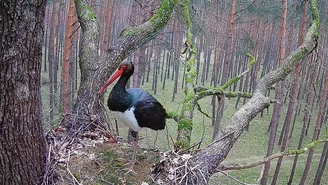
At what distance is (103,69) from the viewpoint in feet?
12.3

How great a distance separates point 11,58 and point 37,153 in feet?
2.47

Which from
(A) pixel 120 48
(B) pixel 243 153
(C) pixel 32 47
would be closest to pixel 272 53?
(B) pixel 243 153

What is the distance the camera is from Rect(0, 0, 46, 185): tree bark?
1.84m

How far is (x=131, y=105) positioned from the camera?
3502 millimetres

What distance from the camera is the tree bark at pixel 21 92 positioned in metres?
1.84

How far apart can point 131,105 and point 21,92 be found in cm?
156

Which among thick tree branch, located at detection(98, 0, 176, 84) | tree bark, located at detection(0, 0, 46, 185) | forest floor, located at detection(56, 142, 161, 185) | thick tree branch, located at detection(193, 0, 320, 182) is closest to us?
tree bark, located at detection(0, 0, 46, 185)

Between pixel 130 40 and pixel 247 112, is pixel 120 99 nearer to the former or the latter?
pixel 130 40

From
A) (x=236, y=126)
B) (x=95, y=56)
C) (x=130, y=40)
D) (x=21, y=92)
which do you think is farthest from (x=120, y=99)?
(x=21, y=92)

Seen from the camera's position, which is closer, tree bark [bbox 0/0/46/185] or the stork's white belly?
tree bark [bbox 0/0/46/185]

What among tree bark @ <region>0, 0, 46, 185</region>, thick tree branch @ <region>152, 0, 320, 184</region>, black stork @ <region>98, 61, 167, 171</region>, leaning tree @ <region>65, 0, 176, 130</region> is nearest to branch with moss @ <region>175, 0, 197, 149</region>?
thick tree branch @ <region>152, 0, 320, 184</region>

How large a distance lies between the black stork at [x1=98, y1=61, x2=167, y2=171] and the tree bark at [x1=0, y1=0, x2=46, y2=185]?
123 centimetres

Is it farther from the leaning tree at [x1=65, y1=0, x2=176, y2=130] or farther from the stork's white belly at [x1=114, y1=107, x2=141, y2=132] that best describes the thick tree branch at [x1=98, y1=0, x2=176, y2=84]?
the stork's white belly at [x1=114, y1=107, x2=141, y2=132]

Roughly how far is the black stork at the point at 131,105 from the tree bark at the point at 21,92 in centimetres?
123
